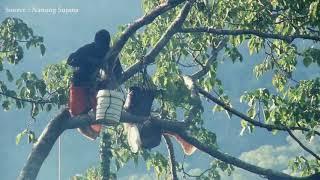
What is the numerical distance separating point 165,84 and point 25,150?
147232mm

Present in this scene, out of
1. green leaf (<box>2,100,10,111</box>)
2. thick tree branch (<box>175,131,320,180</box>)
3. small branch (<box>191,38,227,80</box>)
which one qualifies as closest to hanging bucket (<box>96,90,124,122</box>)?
thick tree branch (<box>175,131,320,180</box>)

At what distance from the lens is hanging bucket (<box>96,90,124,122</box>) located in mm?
8807

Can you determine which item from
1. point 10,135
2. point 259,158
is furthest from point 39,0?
point 259,158

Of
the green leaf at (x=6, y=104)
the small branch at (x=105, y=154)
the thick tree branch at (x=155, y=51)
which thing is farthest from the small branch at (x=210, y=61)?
the green leaf at (x=6, y=104)

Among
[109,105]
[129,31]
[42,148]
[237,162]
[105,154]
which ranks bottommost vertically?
[237,162]

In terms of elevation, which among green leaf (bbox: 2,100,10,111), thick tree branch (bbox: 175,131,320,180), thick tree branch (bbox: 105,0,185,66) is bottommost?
thick tree branch (bbox: 175,131,320,180)

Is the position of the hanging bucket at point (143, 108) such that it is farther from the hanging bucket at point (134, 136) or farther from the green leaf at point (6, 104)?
the green leaf at point (6, 104)

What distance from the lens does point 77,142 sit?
157 meters

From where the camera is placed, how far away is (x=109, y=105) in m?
8.74

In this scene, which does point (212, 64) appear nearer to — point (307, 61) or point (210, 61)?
point (210, 61)

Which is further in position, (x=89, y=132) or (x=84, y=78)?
(x=89, y=132)

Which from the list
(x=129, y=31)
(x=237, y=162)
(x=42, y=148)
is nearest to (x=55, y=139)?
(x=42, y=148)

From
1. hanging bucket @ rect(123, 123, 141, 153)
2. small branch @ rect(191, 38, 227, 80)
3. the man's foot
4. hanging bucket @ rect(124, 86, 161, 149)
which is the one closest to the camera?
hanging bucket @ rect(124, 86, 161, 149)

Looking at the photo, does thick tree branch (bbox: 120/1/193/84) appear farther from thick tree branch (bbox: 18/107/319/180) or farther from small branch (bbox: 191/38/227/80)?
small branch (bbox: 191/38/227/80)
